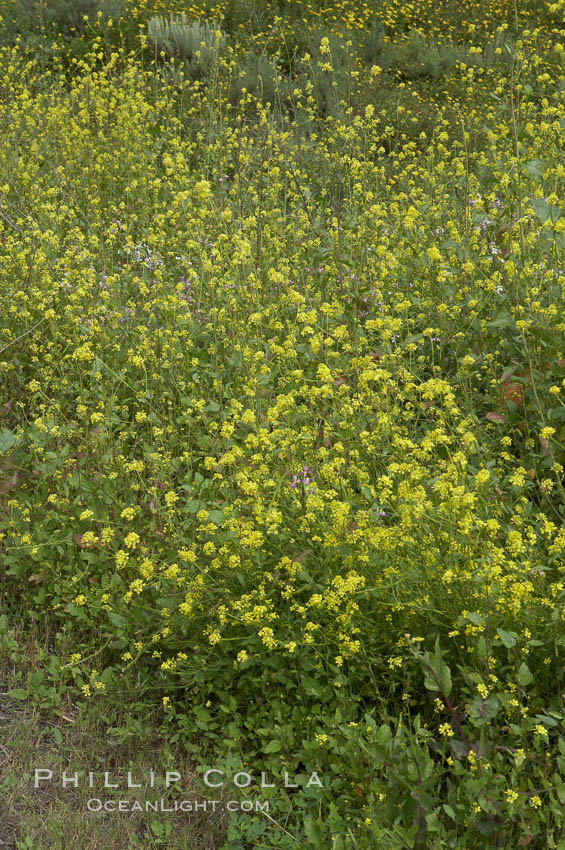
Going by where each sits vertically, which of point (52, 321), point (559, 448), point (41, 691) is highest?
point (559, 448)

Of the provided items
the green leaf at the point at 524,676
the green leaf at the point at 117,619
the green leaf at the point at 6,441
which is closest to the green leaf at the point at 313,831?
the green leaf at the point at 524,676

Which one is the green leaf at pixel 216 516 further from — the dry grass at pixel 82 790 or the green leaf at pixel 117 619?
the dry grass at pixel 82 790

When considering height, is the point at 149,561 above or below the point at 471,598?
below

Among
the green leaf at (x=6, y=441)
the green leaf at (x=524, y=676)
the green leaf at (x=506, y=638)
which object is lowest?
the green leaf at (x=6, y=441)

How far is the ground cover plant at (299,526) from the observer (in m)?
2.09

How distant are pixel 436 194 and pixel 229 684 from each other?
3280mm

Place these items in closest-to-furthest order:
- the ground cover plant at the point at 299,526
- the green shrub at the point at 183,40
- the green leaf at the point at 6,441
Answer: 1. the ground cover plant at the point at 299,526
2. the green leaf at the point at 6,441
3. the green shrub at the point at 183,40

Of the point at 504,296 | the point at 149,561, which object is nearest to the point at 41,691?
the point at 149,561

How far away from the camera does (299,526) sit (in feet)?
8.09

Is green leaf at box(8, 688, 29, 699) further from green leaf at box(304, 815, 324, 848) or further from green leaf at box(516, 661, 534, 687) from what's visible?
green leaf at box(516, 661, 534, 687)

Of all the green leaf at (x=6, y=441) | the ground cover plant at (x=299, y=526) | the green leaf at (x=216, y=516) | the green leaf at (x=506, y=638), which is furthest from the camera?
the green leaf at (x=6, y=441)

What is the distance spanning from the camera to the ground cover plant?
6.86 ft

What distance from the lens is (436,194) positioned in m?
4.77

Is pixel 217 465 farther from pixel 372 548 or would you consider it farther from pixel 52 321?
pixel 52 321
